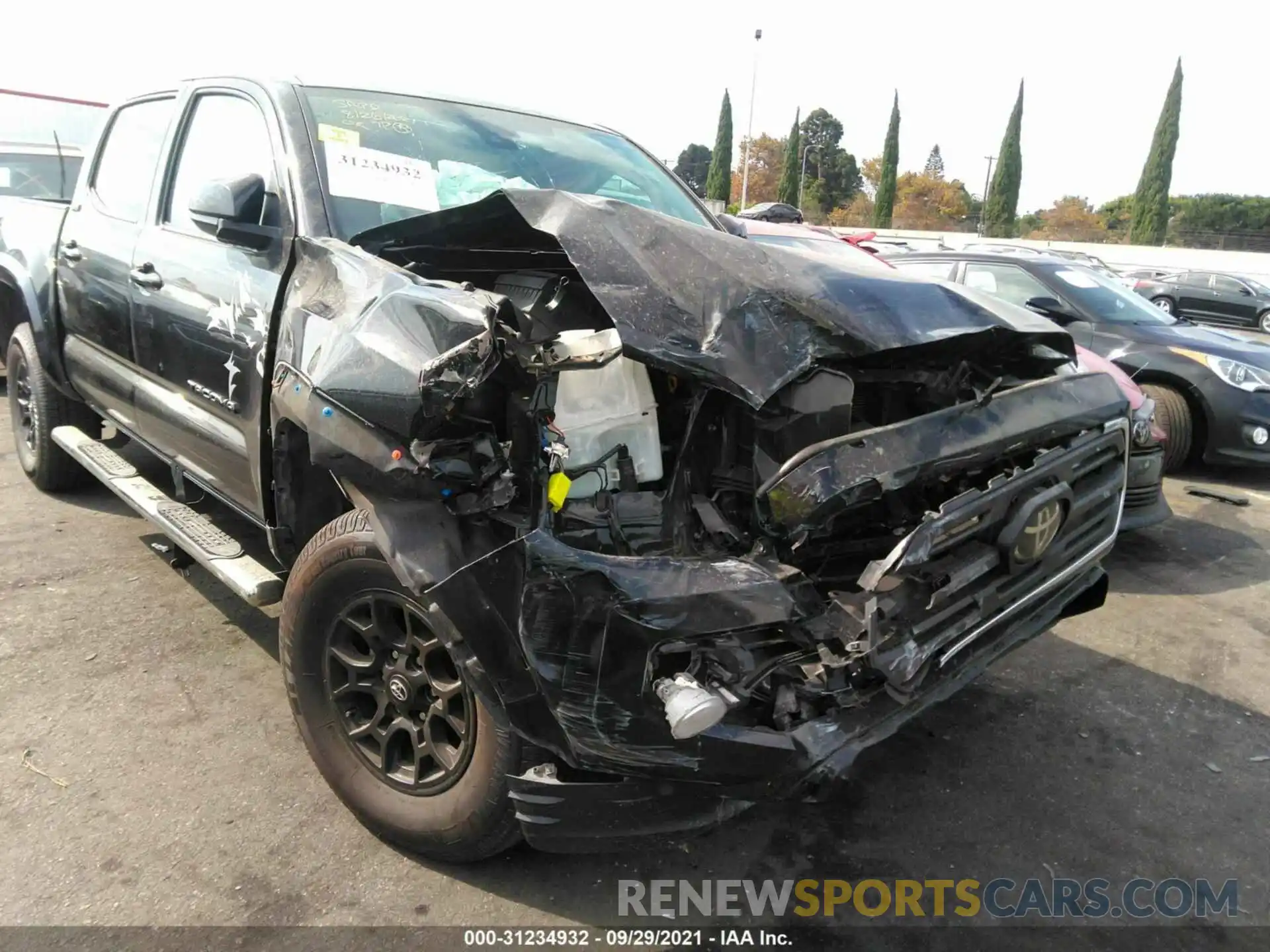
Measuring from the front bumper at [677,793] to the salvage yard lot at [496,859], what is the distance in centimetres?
24

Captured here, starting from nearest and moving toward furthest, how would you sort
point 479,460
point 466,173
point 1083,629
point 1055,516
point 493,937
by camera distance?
point 479,460 → point 493,937 → point 1055,516 → point 466,173 → point 1083,629

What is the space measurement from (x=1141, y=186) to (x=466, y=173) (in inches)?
1709

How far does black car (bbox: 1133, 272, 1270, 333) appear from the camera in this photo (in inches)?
730

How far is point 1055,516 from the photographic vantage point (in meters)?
2.33

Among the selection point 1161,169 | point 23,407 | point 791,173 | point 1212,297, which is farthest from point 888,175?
point 23,407

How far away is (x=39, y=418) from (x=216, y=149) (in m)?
2.42

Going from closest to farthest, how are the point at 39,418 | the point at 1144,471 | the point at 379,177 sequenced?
the point at 379,177, the point at 1144,471, the point at 39,418

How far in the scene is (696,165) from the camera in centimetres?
6856

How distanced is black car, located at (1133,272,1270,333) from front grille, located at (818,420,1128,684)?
1883cm

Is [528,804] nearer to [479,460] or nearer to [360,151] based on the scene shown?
[479,460]

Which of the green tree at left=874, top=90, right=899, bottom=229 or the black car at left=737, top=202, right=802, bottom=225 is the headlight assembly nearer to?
the black car at left=737, top=202, right=802, bottom=225

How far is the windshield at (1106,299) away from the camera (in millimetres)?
6625

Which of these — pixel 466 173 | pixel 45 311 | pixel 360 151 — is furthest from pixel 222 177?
pixel 45 311

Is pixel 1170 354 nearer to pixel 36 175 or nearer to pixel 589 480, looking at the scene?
pixel 589 480
